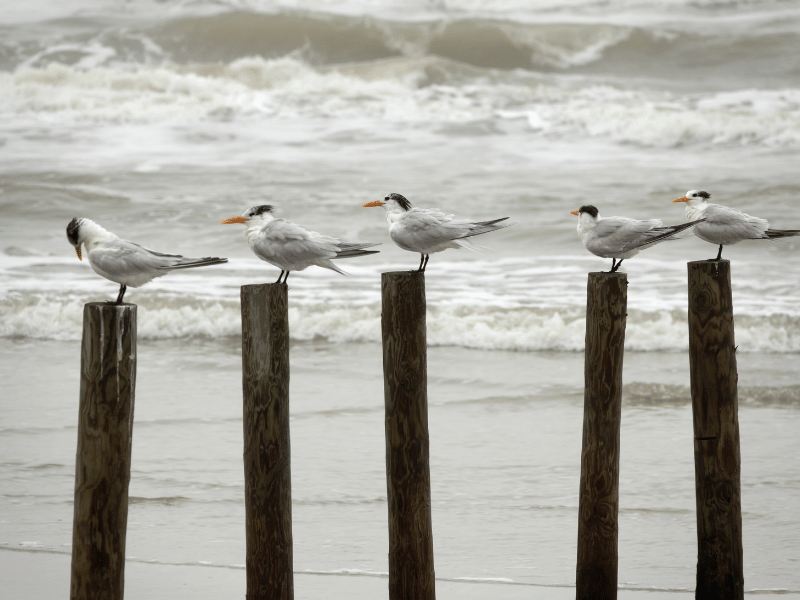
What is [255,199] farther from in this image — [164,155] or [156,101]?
[156,101]

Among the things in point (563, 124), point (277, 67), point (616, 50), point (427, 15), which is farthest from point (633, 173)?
point (277, 67)

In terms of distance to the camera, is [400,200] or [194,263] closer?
[194,263]

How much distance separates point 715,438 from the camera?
A: 12.4 feet

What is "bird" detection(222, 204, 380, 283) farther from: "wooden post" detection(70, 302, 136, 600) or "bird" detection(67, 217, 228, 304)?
"wooden post" detection(70, 302, 136, 600)

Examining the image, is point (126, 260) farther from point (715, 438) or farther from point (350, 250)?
point (715, 438)

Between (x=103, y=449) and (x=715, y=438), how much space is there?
2222mm

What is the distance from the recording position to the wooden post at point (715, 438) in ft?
12.2

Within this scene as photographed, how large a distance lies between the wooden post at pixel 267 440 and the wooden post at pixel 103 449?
16.3 inches

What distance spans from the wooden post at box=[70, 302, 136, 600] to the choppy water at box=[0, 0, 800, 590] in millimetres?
1150

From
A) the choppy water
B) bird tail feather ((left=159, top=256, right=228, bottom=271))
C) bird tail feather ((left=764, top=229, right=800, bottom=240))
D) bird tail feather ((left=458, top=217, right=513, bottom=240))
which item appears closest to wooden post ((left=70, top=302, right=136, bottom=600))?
bird tail feather ((left=159, top=256, right=228, bottom=271))

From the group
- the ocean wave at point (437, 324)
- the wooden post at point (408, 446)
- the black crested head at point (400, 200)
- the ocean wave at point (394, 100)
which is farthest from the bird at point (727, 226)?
the ocean wave at point (394, 100)

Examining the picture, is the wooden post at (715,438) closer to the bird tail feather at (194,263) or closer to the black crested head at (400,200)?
the black crested head at (400,200)

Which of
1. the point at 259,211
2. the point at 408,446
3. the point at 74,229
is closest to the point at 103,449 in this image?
the point at 74,229

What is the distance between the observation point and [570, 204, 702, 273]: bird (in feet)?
12.5
